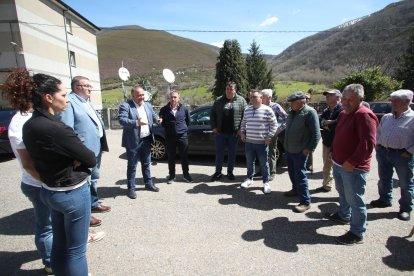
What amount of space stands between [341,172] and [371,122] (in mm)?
707

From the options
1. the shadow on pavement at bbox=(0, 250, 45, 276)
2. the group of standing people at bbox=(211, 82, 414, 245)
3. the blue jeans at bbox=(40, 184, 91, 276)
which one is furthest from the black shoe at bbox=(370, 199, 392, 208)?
the shadow on pavement at bbox=(0, 250, 45, 276)

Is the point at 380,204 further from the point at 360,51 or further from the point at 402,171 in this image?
the point at 360,51

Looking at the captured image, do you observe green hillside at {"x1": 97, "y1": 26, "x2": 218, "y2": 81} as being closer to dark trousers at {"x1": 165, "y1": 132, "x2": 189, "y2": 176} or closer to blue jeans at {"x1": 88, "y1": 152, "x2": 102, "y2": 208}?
dark trousers at {"x1": 165, "y1": 132, "x2": 189, "y2": 176}

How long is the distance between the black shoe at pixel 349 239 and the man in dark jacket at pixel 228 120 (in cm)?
283

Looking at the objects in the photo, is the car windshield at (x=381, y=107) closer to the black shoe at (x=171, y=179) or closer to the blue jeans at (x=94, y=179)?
the black shoe at (x=171, y=179)

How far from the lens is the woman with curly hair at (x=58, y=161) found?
6.05ft

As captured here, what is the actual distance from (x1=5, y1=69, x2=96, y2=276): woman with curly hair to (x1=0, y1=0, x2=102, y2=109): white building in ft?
41.2

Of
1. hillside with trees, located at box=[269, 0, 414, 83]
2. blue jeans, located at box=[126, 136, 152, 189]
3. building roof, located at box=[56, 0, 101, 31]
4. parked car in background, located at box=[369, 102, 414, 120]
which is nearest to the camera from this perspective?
blue jeans, located at box=[126, 136, 152, 189]

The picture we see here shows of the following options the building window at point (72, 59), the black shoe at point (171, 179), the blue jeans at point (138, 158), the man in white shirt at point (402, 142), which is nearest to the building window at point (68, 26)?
the building window at point (72, 59)

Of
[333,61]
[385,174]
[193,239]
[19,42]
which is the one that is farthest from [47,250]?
[333,61]

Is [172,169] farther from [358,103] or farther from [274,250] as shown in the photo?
[358,103]

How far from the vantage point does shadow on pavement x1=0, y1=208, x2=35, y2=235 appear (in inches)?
147

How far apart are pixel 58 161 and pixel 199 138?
556 centimetres

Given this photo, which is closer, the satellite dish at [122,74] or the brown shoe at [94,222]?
the brown shoe at [94,222]
